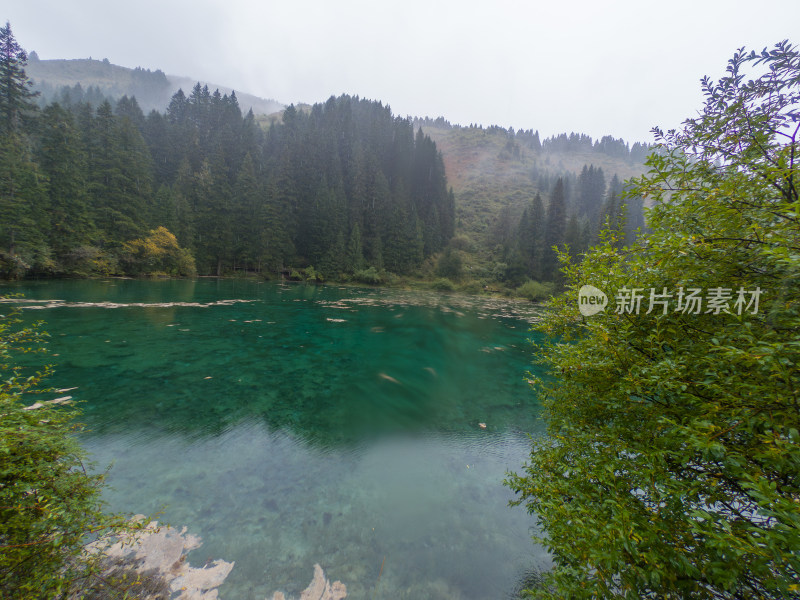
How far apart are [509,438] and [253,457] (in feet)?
20.0

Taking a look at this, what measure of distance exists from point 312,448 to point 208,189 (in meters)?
54.8

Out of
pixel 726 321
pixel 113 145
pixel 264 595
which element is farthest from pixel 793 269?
pixel 113 145

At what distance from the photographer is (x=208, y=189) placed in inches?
1892

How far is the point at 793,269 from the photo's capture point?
6.88ft

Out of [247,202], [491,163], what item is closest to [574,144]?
[491,163]

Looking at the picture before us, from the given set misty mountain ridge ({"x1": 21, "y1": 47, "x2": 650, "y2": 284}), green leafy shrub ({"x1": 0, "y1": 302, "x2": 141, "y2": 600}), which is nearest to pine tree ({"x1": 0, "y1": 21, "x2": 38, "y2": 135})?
green leafy shrub ({"x1": 0, "y1": 302, "x2": 141, "y2": 600})

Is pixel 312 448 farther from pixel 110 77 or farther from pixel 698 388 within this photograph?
pixel 110 77

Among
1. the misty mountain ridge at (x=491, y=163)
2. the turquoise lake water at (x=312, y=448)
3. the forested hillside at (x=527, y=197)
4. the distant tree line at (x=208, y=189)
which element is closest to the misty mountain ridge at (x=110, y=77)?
the misty mountain ridge at (x=491, y=163)

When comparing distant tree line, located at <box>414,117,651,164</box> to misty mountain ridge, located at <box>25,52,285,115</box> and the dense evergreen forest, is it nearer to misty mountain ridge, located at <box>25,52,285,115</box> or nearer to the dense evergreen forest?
the dense evergreen forest

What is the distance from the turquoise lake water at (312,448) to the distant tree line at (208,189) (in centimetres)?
2081

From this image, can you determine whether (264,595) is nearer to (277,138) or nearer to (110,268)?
(110,268)

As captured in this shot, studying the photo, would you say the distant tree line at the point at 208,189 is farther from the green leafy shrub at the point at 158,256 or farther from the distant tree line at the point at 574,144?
the distant tree line at the point at 574,144

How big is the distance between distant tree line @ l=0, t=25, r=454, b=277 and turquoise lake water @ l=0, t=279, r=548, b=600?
20.8 meters

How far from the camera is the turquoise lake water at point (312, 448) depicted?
4.05 m
